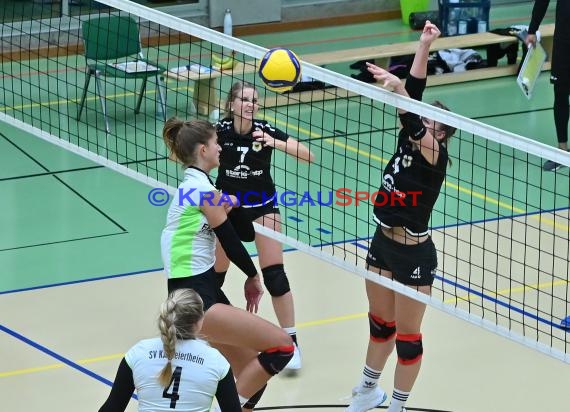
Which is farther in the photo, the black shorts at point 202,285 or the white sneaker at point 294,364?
the white sneaker at point 294,364

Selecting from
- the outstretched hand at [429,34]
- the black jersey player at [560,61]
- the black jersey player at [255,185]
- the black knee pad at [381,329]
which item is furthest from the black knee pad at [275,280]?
the black jersey player at [560,61]

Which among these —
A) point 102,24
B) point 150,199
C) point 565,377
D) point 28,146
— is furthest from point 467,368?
point 102,24

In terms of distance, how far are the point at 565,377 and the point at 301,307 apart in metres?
1.96

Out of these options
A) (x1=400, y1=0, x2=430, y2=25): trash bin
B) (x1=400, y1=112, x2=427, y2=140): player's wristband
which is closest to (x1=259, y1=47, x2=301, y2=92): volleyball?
(x1=400, y1=112, x2=427, y2=140): player's wristband

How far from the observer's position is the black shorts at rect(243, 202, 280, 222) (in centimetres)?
707

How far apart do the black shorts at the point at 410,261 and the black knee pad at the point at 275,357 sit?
2.49 ft

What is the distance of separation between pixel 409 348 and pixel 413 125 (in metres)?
→ 1.26

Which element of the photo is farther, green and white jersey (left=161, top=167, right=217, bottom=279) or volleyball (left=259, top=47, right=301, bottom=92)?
volleyball (left=259, top=47, right=301, bottom=92)

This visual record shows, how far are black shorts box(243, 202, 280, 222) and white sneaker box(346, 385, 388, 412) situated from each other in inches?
49.6

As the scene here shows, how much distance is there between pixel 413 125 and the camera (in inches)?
229

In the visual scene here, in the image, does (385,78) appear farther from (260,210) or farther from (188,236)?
(260,210)

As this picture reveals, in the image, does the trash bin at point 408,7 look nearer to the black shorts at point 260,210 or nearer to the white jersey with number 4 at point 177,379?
the black shorts at point 260,210

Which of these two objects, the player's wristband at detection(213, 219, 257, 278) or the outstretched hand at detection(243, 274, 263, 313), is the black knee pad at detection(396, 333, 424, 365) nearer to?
the outstretched hand at detection(243, 274, 263, 313)

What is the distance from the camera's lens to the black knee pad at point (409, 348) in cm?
620
